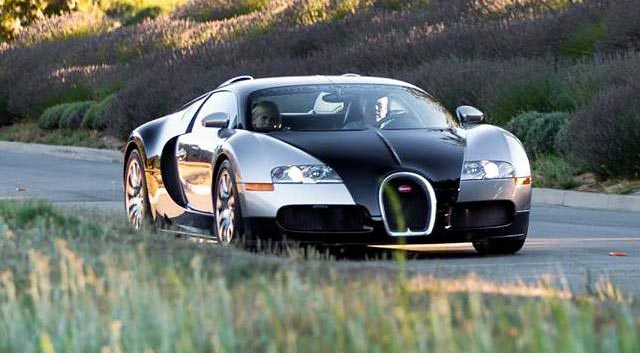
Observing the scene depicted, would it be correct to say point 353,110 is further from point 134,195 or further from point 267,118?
point 134,195

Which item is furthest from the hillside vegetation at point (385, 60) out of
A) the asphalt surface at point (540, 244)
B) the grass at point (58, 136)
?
the asphalt surface at point (540, 244)

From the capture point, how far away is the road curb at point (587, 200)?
62.8 ft

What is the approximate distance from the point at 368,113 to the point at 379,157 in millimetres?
1207

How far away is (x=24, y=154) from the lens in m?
33.1

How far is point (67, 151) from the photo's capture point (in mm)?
33250

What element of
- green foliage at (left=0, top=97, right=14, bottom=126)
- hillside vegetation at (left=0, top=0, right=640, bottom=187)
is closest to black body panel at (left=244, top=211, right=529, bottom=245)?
hillside vegetation at (left=0, top=0, right=640, bottom=187)

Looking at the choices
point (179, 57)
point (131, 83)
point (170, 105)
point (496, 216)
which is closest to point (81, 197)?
point (496, 216)

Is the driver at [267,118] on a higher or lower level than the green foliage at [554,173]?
higher

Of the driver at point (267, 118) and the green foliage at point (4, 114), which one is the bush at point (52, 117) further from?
the driver at point (267, 118)

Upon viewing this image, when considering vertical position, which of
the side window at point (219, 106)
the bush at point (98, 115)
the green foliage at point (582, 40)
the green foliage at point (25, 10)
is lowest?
the green foliage at point (25, 10)

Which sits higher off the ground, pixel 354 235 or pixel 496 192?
pixel 496 192

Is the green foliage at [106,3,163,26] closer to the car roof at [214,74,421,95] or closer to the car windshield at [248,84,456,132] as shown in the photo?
the car roof at [214,74,421,95]

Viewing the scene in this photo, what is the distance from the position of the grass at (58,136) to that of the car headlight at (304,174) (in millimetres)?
20703

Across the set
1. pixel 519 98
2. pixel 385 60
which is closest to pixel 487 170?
pixel 519 98
